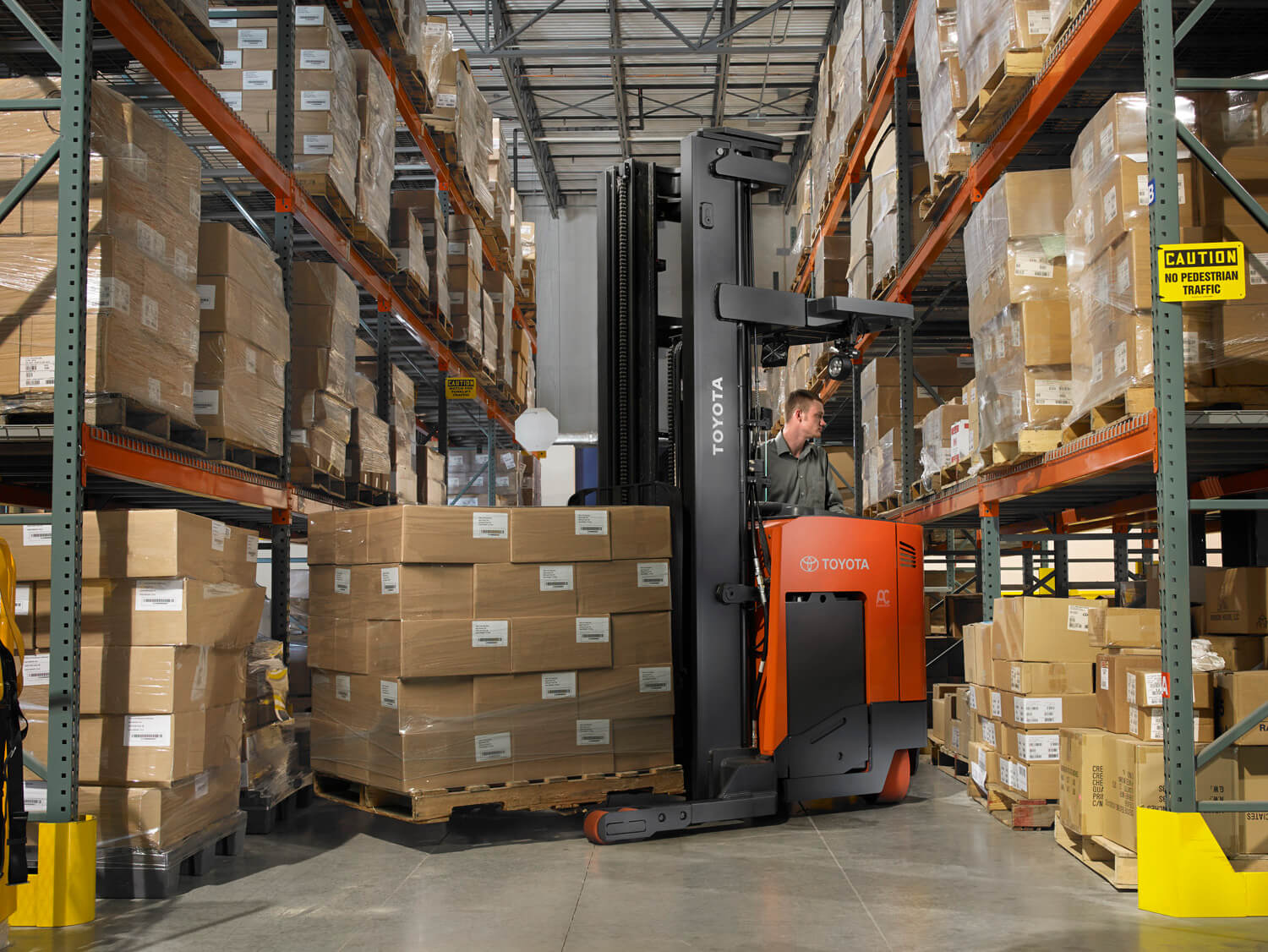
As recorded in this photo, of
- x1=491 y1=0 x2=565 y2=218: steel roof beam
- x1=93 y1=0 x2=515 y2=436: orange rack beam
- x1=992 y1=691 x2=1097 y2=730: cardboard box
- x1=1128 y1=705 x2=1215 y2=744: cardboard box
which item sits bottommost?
x1=992 y1=691 x2=1097 y2=730: cardboard box

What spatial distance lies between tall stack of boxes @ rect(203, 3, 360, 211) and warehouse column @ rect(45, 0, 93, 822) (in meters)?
2.47

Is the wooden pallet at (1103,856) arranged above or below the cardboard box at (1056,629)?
below

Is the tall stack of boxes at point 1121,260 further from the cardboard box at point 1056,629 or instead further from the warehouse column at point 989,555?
the warehouse column at point 989,555

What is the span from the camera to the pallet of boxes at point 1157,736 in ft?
12.2

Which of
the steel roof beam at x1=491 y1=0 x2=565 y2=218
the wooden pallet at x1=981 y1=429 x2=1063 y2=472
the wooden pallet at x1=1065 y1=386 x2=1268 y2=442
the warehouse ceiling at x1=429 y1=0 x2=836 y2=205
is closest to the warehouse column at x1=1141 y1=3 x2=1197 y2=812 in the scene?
the wooden pallet at x1=1065 y1=386 x2=1268 y2=442

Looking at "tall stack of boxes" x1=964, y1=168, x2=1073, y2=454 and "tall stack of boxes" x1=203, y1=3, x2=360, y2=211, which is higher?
"tall stack of boxes" x1=203, y1=3, x2=360, y2=211

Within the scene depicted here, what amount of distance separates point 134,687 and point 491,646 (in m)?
1.37

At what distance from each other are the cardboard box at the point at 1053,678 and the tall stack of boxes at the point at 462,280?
6.36m

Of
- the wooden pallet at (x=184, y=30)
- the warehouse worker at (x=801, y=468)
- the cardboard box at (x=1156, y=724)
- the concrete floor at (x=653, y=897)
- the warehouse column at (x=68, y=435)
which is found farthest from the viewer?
the warehouse worker at (x=801, y=468)

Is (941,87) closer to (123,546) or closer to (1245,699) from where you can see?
(1245,699)

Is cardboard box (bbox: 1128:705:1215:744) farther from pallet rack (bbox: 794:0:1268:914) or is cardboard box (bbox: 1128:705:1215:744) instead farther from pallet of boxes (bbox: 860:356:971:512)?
pallet of boxes (bbox: 860:356:971:512)

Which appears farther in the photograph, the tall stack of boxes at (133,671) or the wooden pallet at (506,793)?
the wooden pallet at (506,793)

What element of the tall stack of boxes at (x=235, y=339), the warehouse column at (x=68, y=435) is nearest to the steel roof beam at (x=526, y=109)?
the tall stack of boxes at (x=235, y=339)

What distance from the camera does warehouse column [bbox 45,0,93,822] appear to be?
11.4ft
